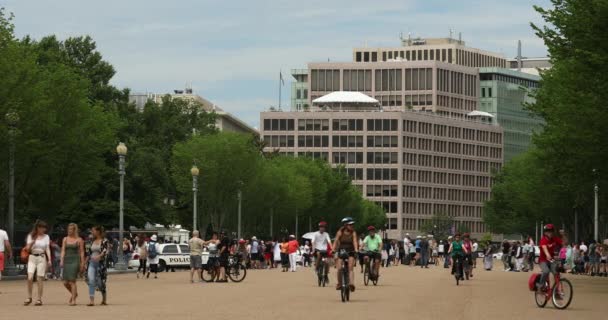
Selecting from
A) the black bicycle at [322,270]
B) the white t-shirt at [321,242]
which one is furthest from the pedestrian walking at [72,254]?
the black bicycle at [322,270]

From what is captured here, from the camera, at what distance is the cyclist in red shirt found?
3177cm

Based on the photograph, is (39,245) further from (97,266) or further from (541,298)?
(541,298)

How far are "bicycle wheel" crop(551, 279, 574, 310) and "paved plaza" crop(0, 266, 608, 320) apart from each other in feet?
0.77

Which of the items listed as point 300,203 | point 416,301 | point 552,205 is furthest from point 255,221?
point 416,301

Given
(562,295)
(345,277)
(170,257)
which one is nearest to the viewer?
(562,295)

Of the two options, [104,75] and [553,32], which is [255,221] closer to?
[104,75]

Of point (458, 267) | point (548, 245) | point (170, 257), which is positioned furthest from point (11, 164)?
point (548, 245)

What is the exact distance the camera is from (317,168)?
16575 cm

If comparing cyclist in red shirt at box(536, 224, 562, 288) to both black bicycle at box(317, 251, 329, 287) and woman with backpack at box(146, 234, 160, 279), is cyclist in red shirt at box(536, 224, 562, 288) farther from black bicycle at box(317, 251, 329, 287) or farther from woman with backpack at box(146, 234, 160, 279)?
woman with backpack at box(146, 234, 160, 279)

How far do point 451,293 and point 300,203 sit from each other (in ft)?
359

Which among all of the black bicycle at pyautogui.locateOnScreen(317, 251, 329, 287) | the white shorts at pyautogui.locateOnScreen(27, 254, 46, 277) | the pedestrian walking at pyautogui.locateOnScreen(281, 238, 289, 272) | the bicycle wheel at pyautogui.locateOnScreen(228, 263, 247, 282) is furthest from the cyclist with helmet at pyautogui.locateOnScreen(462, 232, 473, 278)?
the white shorts at pyautogui.locateOnScreen(27, 254, 46, 277)

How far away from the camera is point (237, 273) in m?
53.1

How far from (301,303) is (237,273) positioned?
Answer: 19.3 metres

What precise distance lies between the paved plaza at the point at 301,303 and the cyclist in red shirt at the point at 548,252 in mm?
734
